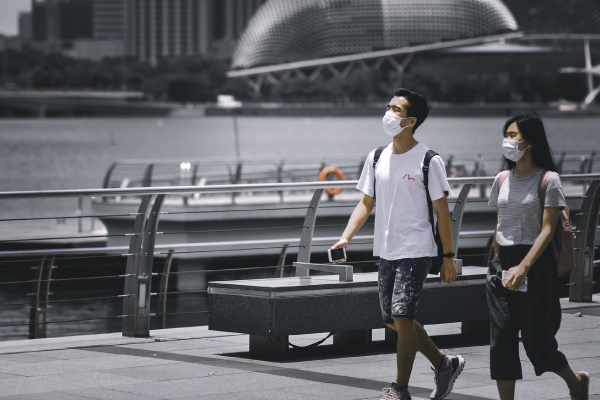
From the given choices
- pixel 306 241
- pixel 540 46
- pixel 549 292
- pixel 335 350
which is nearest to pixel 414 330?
pixel 549 292

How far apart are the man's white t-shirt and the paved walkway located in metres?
0.87

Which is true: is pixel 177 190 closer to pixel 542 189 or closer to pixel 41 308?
pixel 542 189

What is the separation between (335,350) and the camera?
7.21 m

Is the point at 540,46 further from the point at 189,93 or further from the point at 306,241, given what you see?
the point at 306,241

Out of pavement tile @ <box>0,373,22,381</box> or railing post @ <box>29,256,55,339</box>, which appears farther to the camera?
railing post @ <box>29,256,55,339</box>

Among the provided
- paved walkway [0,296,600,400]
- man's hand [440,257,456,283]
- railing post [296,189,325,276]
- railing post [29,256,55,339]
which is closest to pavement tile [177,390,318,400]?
paved walkway [0,296,600,400]

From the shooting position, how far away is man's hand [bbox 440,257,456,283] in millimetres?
5426

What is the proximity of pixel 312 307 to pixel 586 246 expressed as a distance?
3.82 m

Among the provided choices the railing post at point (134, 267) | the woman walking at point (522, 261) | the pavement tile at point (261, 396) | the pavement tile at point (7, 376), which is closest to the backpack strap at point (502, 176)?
the woman walking at point (522, 261)

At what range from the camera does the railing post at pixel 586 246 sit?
9.43m

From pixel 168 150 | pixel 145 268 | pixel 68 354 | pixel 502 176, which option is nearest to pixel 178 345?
pixel 145 268

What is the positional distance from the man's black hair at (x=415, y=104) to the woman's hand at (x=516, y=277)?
96 centimetres

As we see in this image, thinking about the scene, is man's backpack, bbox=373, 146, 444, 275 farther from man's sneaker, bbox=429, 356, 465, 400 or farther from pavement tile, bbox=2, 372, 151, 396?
pavement tile, bbox=2, 372, 151, 396

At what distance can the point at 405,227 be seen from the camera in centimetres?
542
